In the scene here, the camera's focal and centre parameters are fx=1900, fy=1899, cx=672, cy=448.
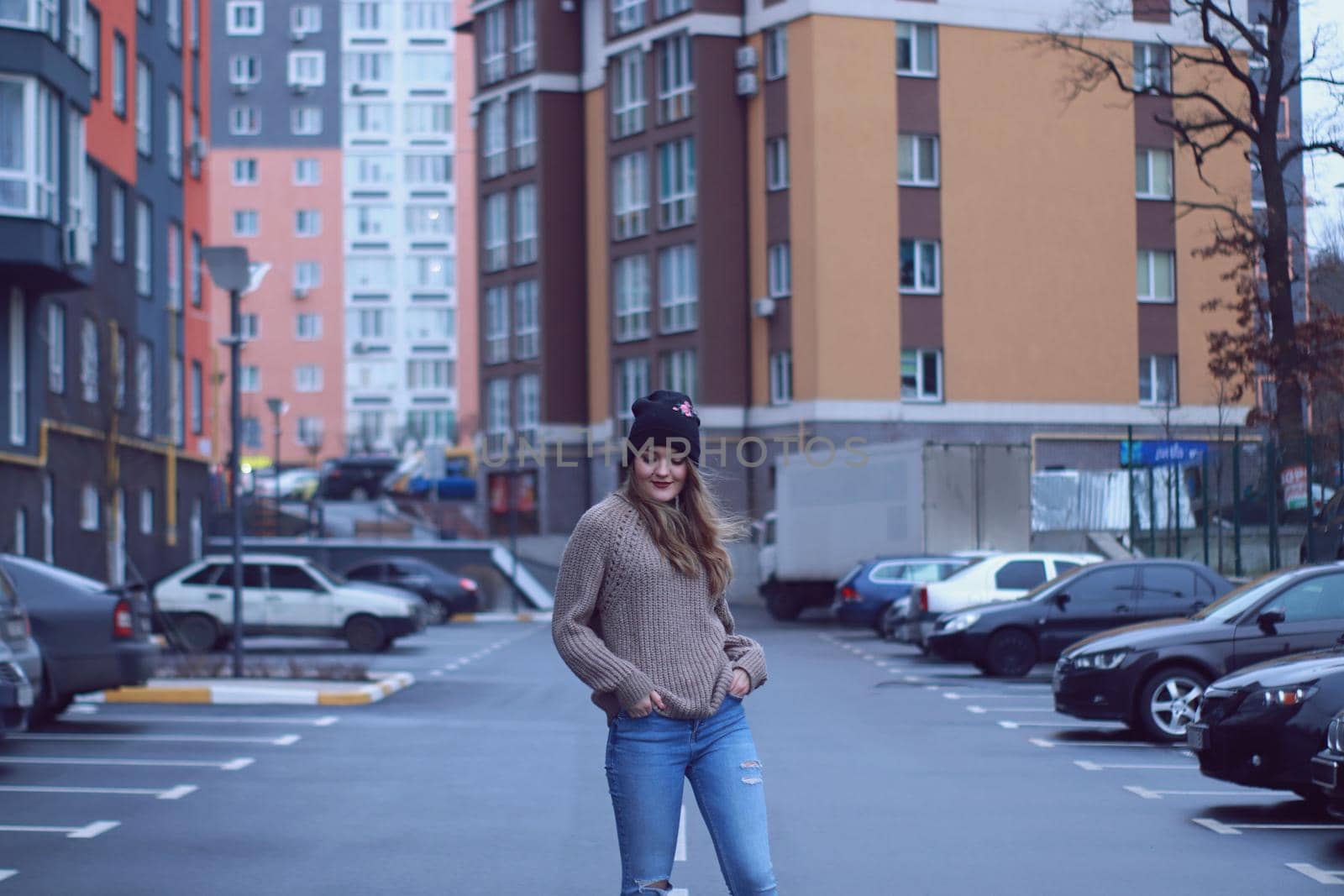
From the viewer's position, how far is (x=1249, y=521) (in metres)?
29.2

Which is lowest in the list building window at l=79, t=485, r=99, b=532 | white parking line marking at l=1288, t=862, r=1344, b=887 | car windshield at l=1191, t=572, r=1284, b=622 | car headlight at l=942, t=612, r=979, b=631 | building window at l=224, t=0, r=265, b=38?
white parking line marking at l=1288, t=862, r=1344, b=887

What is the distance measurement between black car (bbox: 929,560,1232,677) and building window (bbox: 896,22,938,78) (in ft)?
96.6

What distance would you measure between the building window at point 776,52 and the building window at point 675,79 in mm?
2582

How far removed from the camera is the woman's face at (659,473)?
17.7ft

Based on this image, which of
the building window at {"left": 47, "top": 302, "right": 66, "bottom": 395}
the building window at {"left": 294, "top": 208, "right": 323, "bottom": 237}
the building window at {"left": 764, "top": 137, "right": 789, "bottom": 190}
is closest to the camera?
the building window at {"left": 47, "top": 302, "right": 66, "bottom": 395}

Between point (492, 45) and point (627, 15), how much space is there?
7990mm

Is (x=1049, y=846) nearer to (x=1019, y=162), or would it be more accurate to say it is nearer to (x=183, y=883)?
(x=183, y=883)

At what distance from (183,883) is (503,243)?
Result: 5432 centimetres

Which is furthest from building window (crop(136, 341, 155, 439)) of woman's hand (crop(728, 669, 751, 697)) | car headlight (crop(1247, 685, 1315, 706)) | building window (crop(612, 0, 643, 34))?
woman's hand (crop(728, 669, 751, 697))

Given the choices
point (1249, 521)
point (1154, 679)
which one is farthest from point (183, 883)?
point (1249, 521)

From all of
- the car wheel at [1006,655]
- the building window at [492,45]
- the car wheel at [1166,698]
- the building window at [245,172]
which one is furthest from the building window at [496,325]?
the car wheel at [1166,698]

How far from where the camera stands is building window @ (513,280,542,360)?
60.8 meters

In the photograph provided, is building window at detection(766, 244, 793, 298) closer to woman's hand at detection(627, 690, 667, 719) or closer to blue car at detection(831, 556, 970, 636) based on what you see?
blue car at detection(831, 556, 970, 636)

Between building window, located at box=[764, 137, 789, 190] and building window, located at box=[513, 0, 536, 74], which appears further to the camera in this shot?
building window, located at box=[513, 0, 536, 74]
